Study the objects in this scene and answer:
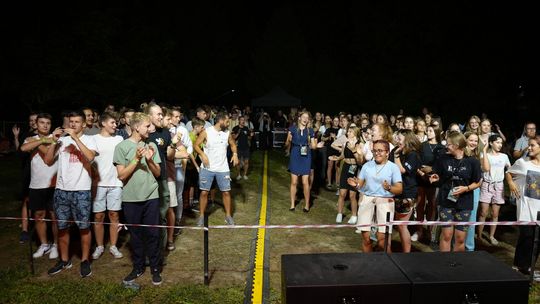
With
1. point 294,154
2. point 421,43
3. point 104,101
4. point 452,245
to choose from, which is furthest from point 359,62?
point 452,245

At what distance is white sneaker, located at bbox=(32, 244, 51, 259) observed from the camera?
615 cm

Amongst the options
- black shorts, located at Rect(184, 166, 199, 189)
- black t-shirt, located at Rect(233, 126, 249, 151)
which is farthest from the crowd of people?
black t-shirt, located at Rect(233, 126, 249, 151)

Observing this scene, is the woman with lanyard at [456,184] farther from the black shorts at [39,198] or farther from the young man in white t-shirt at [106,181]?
the black shorts at [39,198]

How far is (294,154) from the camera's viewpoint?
8.86 metres

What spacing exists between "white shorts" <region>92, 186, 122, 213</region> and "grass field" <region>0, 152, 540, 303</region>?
789 mm

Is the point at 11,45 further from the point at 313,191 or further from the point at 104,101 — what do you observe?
the point at 313,191

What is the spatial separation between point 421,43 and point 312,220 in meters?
25.3

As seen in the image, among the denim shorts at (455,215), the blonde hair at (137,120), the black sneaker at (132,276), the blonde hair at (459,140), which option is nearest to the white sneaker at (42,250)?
the black sneaker at (132,276)

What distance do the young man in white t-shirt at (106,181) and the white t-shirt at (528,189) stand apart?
579 centimetres

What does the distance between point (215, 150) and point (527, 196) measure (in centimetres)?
496

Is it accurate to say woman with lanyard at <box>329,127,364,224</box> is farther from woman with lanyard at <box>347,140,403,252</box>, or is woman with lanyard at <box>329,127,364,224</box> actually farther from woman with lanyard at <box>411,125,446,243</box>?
woman with lanyard at <box>347,140,403,252</box>

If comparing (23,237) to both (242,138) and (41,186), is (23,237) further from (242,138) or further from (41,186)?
(242,138)

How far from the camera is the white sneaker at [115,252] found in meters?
6.15

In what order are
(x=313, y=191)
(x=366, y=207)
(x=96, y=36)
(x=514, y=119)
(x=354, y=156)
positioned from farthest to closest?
(x=514, y=119), (x=96, y=36), (x=313, y=191), (x=354, y=156), (x=366, y=207)
